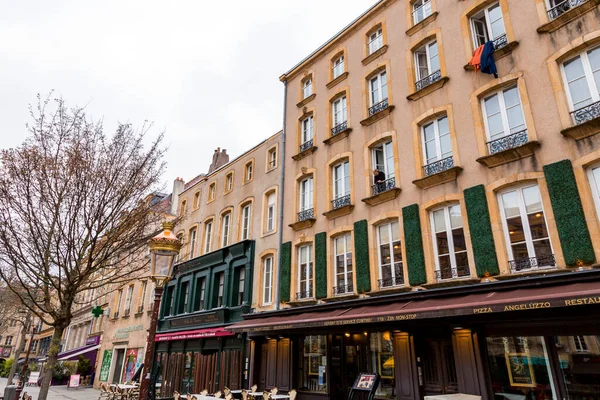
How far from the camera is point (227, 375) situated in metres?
15.9

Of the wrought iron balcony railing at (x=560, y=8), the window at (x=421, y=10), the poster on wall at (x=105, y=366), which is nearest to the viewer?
the wrought iron balcony railing at (x=560, y=8)

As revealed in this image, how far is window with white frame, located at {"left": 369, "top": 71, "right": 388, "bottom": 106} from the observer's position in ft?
46.1

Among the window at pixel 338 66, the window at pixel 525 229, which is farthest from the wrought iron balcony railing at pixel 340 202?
the window at pixel 338 66

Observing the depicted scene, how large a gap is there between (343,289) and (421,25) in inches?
370

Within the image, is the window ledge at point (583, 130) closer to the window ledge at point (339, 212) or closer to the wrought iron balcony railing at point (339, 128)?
the window ledge at point (339, 212)

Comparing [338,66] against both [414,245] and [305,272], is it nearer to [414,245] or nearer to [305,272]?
[305,272]

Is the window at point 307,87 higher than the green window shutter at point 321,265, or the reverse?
the window at point 307,87

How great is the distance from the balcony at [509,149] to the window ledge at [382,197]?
2655mm

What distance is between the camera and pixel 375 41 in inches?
601

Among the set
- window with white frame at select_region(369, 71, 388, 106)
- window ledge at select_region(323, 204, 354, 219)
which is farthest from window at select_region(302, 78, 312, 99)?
window ledge at select_region(323, 204, 354, 219)

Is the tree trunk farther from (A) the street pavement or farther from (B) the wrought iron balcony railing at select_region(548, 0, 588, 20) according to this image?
(B) the wrought iron balcony railing at select_region(548, 0, 588, 20)

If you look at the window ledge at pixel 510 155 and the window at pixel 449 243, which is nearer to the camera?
the window ledge at pixel 510 155

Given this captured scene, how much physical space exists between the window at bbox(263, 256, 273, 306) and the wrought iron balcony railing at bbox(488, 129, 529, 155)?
975 centimetres

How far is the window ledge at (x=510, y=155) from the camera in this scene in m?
9.27
